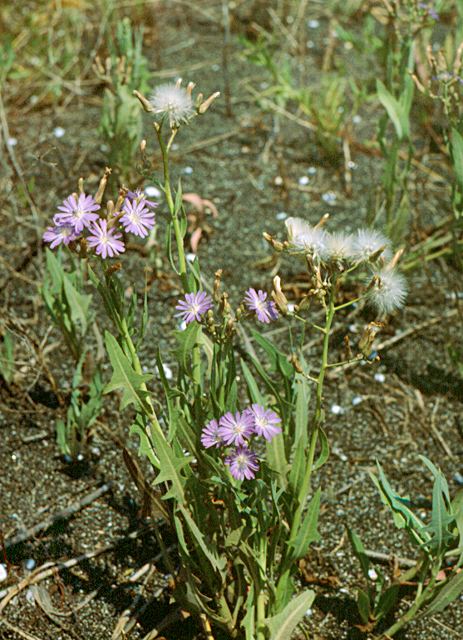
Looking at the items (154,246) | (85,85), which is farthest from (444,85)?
(85,85)

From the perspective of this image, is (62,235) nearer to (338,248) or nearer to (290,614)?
(338,248)

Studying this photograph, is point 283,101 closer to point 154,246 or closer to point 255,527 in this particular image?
point 154,246

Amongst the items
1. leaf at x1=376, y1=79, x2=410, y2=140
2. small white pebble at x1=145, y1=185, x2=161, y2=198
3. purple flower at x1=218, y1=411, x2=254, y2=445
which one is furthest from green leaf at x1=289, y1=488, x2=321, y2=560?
small white pebble at x1=145, y1=185, x2=161, y2=198

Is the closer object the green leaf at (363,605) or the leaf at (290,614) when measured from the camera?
the leaf at (290,614)

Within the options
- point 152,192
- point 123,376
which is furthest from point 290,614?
point 152,192

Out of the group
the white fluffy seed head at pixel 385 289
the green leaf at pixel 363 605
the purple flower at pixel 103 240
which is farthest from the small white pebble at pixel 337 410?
the purple flower at pixel 103 240

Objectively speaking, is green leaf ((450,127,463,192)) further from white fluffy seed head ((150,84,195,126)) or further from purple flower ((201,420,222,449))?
purple flower ((201,420,222,449))

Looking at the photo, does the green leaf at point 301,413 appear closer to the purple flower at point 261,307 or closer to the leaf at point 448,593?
the purple flower at point 261,307
